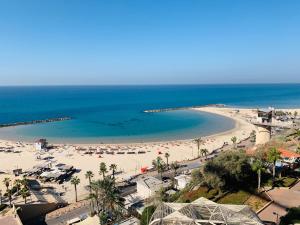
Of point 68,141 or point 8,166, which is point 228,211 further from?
point 68,141

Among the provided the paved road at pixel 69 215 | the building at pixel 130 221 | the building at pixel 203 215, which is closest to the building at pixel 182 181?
the building at pixel 130 221

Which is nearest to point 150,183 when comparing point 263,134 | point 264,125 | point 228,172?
point 228,172

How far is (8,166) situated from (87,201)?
28.8 m

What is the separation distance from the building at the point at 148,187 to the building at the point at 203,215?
17.2 m

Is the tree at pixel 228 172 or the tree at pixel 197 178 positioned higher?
the tree at pixel 228 172

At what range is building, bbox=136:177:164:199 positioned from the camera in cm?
4006

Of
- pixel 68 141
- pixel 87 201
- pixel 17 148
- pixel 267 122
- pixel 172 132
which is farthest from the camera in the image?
pixel 172 132

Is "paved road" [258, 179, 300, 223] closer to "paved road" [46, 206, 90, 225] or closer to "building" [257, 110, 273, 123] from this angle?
"paved road" [46, 206, 90, 225]

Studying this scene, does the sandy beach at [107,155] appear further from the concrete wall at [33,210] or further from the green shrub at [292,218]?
the green shrub at [292,218]

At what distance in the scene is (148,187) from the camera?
40.3 metres

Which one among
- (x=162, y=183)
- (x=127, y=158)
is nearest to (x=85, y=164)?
(x=127, y=158)

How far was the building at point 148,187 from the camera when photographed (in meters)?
40.1

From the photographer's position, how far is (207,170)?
3469cm

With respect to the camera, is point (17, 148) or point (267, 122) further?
point (17, 148)
